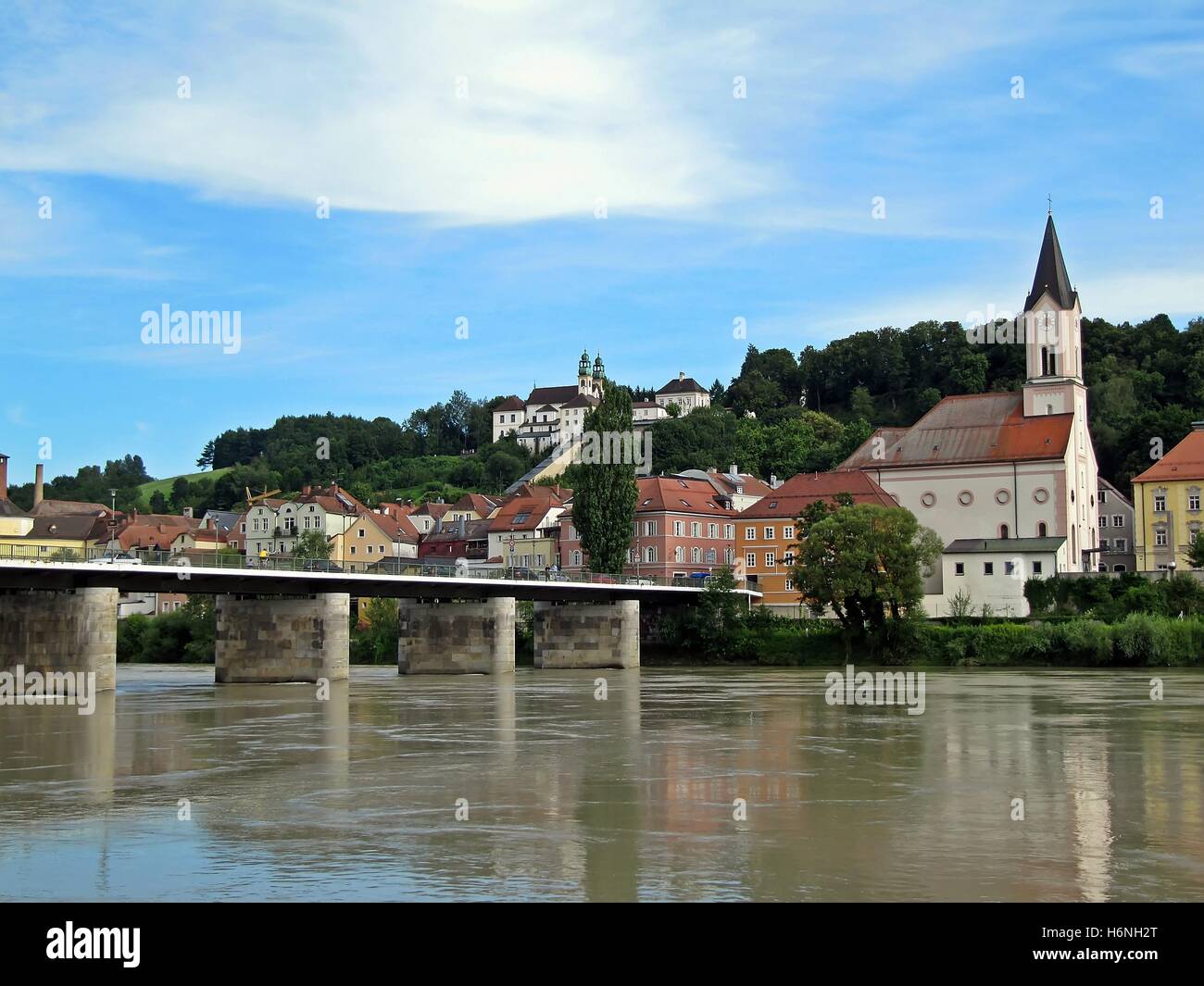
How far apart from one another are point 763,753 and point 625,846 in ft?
42.5

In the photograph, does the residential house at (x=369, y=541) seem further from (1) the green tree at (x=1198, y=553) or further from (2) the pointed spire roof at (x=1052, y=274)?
(1) the green tree at (x=1198, y=553)

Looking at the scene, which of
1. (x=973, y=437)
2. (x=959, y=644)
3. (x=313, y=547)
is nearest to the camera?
(x=959, y=644)

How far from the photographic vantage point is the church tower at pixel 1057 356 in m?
106

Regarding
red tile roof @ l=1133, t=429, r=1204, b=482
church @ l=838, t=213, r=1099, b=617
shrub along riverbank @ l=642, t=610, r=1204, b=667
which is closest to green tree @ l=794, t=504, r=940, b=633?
shrub along riverbank @ l=642, t=610, r=1204, b=667

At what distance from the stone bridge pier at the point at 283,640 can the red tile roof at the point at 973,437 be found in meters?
53.7

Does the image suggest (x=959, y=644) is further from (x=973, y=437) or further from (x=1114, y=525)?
(x=1114, y=525)

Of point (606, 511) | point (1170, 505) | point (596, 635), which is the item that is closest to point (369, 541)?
point (606, 511)

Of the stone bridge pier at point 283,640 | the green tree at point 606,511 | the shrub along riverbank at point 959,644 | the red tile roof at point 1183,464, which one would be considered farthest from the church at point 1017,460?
the stone bridge pier at point 283,640

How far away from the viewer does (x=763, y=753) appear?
32219 millimetres

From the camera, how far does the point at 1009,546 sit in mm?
92000

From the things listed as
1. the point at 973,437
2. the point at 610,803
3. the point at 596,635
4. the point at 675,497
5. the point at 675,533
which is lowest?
the point at 610,803

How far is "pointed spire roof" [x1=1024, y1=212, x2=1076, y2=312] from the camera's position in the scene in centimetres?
10756

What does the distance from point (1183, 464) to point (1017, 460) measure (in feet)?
35.7
